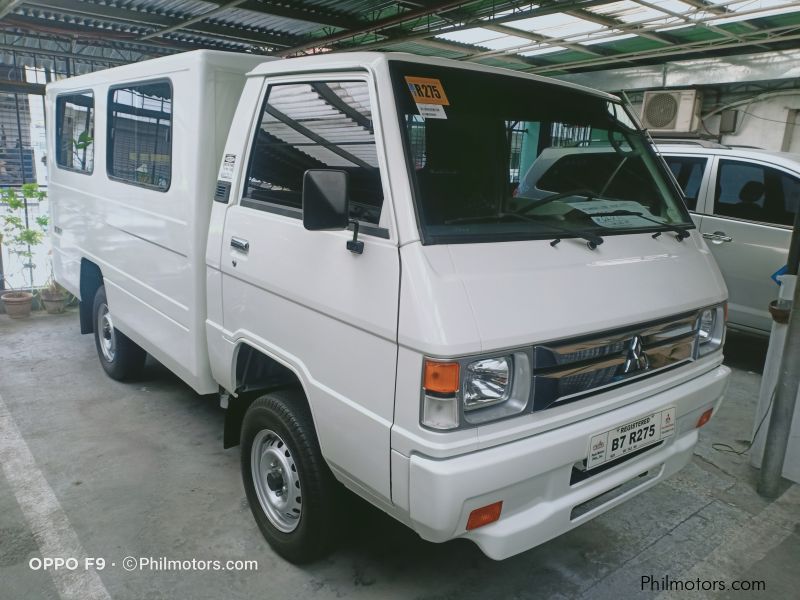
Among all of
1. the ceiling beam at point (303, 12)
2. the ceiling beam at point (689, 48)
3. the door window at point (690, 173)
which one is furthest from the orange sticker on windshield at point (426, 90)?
the ceiling beam at point (689, 48)

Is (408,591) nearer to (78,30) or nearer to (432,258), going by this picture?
(432,258)

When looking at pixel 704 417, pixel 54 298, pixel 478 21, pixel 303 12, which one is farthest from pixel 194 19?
pixel 704 417

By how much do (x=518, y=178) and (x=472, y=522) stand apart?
4.76 feet

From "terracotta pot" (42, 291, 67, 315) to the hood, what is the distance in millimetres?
6173

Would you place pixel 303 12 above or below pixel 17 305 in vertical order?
above

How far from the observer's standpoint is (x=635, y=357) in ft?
7.63

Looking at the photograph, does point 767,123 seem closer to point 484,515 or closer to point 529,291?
point 529,291

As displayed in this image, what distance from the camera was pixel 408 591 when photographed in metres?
2.61

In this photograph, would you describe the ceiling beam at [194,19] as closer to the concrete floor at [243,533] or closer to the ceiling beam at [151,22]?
the ceiling beam at [151,22]

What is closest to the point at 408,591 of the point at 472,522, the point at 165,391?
the point at 472,522

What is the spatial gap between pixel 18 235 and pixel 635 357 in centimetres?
697

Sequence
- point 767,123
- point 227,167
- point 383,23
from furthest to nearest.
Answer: point 767,123 → point 383,23 → point 227,167

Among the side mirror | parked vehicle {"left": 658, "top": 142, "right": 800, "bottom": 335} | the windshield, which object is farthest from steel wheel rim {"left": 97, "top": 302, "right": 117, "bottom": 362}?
parked vehicle {"left": 658, "top": 142, "right": 800, "bottom": 335}

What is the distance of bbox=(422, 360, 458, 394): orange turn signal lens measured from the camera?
73.4 inches
